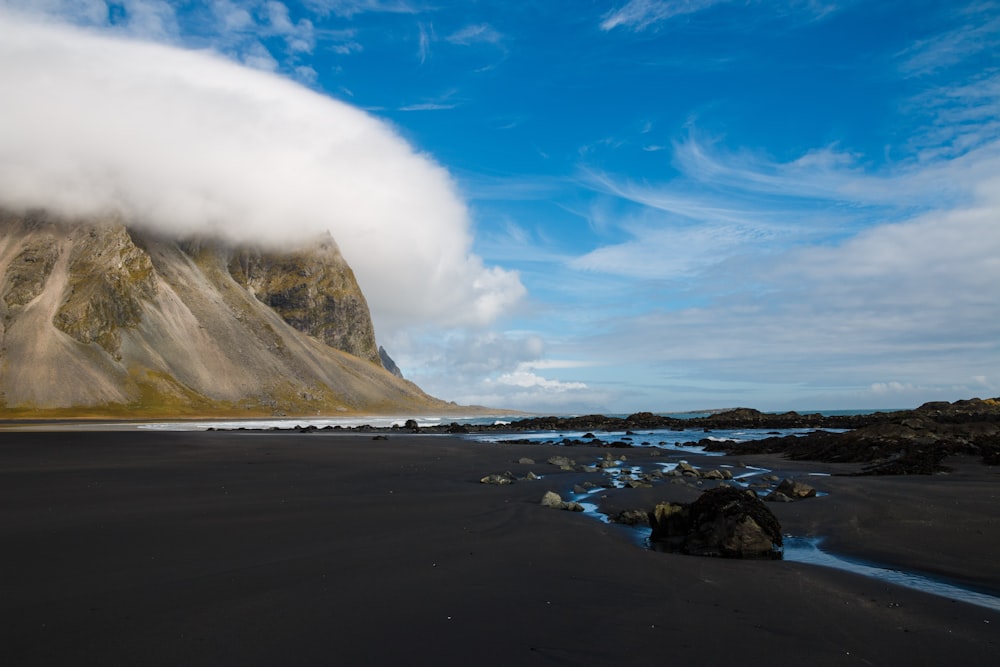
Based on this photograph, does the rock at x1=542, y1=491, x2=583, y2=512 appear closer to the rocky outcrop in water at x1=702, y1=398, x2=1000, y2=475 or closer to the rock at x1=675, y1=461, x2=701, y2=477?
the rock at x1=675, y1=461, x2=701, y2=477

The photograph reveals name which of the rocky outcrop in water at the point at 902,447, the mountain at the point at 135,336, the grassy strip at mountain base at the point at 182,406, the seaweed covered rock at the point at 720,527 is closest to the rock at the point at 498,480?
the seaweed covered rock at the point at 720,527

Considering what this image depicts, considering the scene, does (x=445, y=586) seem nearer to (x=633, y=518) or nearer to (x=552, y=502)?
(x=633, y=518)

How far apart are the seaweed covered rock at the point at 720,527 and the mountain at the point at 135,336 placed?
11697 centimetres

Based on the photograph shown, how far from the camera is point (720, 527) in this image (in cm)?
1102

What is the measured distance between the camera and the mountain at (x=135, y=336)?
10744 cm

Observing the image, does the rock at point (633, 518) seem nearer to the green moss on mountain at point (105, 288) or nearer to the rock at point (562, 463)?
the rock at point (562, 463)

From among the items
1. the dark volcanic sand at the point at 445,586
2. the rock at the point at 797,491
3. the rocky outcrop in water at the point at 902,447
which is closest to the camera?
the dark volcanic sand at the point at 445,586

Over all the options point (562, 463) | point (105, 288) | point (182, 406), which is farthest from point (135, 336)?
point (562, 463)

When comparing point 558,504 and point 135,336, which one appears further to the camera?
point 135,336

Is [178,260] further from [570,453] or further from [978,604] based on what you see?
[978,604]

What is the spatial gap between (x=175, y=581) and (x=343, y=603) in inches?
112

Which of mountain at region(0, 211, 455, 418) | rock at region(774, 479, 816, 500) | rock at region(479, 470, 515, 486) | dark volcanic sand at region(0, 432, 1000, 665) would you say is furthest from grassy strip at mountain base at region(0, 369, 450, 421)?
rock at region(774, 479, 816, 500)

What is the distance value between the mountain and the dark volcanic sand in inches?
4383

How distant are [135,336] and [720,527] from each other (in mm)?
139416
